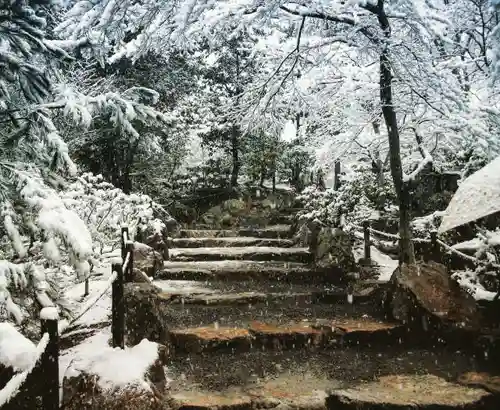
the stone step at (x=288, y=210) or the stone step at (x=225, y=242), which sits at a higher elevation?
the stone step at (x=288, y=210)

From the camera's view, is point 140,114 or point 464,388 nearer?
point 464,388

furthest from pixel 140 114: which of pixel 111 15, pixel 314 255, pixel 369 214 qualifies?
pixel 369 214

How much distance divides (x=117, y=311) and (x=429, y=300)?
4307 mm

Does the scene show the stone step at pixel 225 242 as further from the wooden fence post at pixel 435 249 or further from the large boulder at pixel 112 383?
the large boulder at pixel 112 383

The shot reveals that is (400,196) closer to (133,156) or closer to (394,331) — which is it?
(394,331)

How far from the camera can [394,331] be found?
5762mm

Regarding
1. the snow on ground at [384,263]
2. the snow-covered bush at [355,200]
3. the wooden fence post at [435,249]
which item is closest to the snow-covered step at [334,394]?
the wooden fence post at [435,249]

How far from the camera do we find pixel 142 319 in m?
5.14

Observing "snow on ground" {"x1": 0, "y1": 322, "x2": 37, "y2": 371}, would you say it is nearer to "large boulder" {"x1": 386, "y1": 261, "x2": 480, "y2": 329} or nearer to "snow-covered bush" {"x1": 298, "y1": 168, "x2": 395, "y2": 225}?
"large boulder" {"x1": 386, "y1": 261, "x2": 480, "y2": 329}

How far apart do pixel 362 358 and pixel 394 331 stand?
0.80m

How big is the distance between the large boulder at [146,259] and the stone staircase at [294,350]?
249 mm

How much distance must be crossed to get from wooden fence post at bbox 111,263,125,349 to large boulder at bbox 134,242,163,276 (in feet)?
11.8

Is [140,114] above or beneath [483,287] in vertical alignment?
above

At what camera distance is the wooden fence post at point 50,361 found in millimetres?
2732
